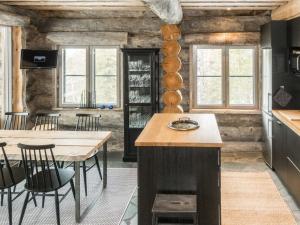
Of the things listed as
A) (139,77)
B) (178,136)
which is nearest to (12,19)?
(139,77)

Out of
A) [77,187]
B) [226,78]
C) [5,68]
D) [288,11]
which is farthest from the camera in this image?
[226,78]

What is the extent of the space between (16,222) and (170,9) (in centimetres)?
322

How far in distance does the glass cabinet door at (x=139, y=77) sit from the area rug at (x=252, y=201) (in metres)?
2.00

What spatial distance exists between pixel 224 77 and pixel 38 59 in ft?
11.3

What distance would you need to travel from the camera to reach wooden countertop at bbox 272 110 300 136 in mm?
4473

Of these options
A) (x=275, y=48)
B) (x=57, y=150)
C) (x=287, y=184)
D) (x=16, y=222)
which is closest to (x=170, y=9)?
(x=275, y=48)

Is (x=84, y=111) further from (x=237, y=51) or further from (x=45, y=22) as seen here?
(x=237, y=51)

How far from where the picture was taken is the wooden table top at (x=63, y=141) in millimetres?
3914

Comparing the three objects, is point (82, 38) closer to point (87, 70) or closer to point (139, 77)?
point (87, 70)

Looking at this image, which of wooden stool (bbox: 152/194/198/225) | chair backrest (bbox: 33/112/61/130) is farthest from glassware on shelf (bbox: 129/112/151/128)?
wooden stool (bbox: 152/194/198/225)

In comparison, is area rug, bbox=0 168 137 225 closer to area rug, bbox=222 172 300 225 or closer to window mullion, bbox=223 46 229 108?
area rug, bbox=222 172 300 225

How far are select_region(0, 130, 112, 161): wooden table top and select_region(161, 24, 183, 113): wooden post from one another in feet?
6.90

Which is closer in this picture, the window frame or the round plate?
the round plate

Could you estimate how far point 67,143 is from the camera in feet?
14.5
